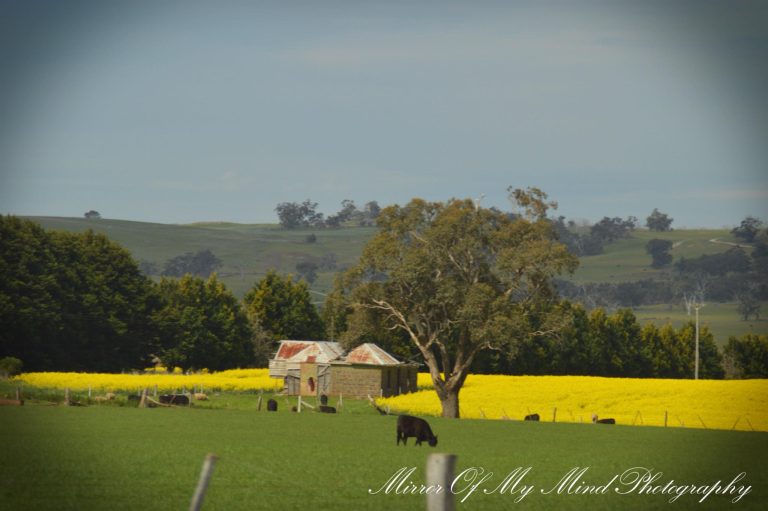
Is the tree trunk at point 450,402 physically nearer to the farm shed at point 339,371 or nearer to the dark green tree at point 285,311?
the farm shed at point 339,371

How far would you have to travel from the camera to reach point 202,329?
10725 centimetres

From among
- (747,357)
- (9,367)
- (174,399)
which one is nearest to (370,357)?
(174,399)

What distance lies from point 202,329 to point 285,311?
1431 cm

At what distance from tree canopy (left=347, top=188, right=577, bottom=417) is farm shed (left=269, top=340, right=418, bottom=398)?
49.0 ft

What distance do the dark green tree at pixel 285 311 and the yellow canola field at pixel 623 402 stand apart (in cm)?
4357

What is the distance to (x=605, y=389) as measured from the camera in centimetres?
7188

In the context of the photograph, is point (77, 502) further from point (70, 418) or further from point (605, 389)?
point (605, 389)

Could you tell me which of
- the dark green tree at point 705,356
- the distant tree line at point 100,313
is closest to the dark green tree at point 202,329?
the distant tree line at point 100,313

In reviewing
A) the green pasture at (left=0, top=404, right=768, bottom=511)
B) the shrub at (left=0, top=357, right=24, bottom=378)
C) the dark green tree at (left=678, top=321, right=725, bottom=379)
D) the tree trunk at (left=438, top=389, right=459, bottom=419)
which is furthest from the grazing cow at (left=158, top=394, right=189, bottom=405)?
the dark green tree at (left=678, top=321, right=725, bottom=379)

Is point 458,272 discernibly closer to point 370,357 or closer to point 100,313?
point 370,357

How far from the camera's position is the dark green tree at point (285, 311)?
119000 millimetres

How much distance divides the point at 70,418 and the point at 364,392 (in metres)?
37.5

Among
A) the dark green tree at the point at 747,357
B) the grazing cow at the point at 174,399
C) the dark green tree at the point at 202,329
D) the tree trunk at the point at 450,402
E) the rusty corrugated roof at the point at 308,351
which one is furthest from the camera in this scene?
the dark green tree at the point at 747,357

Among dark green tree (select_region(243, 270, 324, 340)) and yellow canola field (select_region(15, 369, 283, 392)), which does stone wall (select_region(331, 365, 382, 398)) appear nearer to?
yellow canola field (select_region(15, 369, 283, 392))
